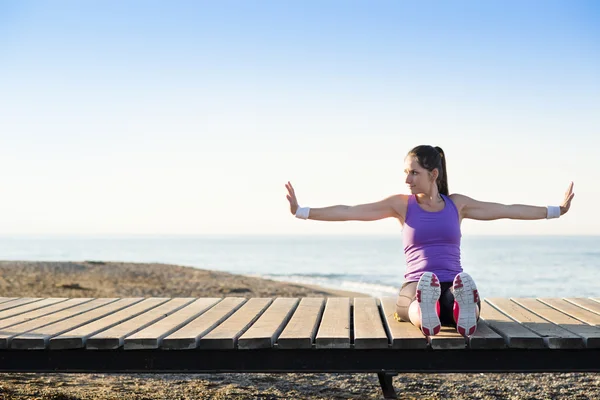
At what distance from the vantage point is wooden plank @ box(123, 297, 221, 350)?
3.88 metres

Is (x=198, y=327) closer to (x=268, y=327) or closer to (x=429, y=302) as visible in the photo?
(x=268, y=327)

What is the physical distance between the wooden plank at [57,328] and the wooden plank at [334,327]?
64.4 inches

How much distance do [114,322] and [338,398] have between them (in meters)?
2.29

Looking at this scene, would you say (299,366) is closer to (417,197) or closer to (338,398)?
(417,197)

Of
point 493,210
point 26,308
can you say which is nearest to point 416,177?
point 493,210

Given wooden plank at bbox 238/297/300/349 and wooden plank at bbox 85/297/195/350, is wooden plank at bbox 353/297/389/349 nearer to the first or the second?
wooden plank at bbox 238/297/300/349

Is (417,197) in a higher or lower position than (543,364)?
higher

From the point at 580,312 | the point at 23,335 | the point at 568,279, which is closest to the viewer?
the point at 23,335

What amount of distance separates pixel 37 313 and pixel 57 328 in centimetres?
97

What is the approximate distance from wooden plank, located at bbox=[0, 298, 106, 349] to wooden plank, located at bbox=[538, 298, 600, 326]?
3.72 metres

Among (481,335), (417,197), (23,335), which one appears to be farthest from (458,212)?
(23,335)

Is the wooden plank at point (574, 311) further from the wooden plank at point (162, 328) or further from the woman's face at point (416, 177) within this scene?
the wooden plank at point (162, 328)

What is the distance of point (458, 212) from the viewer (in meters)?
4.56

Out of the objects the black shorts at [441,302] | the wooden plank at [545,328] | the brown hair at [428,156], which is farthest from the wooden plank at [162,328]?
the wooden plank at [545,328]
